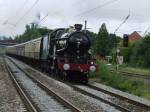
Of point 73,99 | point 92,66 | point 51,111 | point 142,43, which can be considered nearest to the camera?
point 51,111

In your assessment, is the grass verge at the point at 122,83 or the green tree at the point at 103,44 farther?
the green tree at the point at 103,44

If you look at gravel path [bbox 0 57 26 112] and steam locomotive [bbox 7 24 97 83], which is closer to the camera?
gravel path [bbox 0 57 26 112]

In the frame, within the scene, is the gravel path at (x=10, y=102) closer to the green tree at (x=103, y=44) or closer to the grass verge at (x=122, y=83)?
the grass verge at (x=122, y=83)

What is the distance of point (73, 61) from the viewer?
24.3m

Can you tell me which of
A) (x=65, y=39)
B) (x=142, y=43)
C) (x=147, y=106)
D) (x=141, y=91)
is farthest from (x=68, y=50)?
(x=142, y=43)

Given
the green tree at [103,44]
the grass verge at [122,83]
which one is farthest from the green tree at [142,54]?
the green tree at [103,44]

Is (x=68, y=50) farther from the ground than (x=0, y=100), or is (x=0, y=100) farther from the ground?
(x=68, y=50)

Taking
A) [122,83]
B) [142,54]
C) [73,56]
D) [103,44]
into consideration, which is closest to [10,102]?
[73,56]

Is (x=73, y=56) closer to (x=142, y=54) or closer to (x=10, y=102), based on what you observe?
(x=10, y=102)

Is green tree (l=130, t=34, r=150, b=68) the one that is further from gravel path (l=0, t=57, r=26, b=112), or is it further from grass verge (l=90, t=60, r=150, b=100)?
gravel path (l=0, t=57, r=26, b=112)

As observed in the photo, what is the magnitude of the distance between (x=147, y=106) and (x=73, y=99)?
10.1ft

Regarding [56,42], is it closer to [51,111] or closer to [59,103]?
[59,103]

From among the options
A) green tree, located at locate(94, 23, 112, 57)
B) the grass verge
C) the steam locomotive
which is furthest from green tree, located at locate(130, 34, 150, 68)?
the steam locomotive

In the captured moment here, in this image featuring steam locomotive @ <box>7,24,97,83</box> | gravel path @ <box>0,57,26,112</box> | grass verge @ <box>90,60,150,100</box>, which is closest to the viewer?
gravel path @ <box>0,57,26,112</box>
